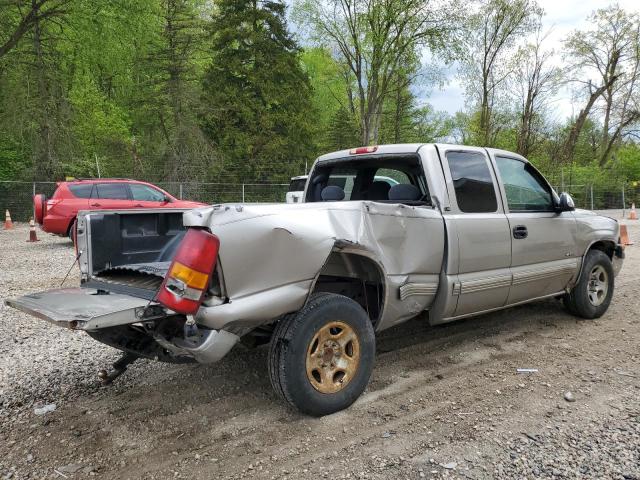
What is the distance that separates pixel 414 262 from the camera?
362cm

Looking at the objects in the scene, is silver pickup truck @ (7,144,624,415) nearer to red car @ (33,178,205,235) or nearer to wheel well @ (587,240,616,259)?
wheel well @ (587,240,616,259)

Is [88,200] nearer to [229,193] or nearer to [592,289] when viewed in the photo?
[592,289]

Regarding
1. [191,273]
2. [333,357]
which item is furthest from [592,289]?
[191,273]

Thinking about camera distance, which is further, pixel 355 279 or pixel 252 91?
pixel 252 91

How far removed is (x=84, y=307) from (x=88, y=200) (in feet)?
33.5

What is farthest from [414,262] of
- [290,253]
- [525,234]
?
[525,234]

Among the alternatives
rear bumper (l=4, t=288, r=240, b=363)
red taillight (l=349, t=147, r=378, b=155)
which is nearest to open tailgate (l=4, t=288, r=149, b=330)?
rear bumper (l=4, t=288, r=240, b=363)

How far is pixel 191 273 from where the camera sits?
103 inches

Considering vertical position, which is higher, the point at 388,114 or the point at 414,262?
the point at 388,114

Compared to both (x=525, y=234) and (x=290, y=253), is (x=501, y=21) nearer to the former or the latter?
(x=525, y=234)

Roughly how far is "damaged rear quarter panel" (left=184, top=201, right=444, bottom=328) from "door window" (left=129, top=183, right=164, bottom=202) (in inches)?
411

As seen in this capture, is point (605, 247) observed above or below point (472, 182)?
below

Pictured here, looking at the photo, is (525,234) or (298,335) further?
(525,234)

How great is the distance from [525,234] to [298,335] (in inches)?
103
